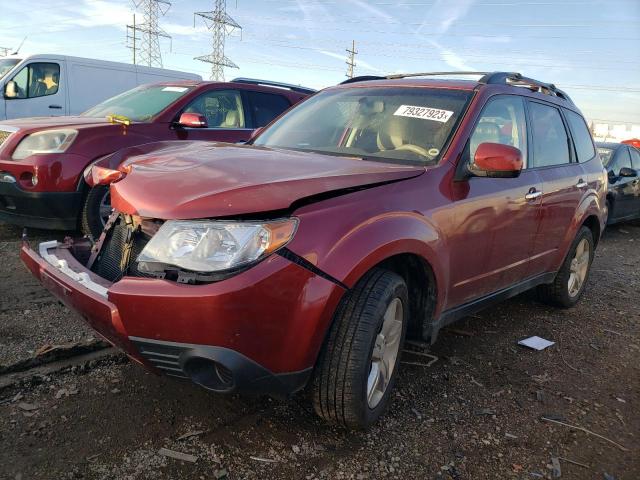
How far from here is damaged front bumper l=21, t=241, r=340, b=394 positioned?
1979 mm

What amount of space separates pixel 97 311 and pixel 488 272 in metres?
2.23

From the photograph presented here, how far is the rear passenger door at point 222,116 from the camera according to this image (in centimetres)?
600

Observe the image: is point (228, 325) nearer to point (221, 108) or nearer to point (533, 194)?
point (533, 194)

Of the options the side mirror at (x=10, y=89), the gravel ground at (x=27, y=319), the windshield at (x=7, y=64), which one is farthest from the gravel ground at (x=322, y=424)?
the windshield at (x=7, y=64)

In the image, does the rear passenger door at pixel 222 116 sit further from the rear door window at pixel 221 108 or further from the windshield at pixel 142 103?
the windshield at pixel 142 103

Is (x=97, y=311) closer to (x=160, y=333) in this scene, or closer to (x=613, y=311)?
(x=160, y=333)

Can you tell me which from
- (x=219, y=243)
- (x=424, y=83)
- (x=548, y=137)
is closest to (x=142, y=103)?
(x=424, y=83)

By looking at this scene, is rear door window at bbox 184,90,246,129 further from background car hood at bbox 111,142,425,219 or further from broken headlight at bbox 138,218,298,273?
broken headlight at bbox 138,218,298,273

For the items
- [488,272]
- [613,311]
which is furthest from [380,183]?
[613,311]

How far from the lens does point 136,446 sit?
7.75ft

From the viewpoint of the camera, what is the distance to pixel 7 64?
1075cm

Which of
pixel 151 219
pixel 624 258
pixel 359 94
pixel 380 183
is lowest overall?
pixel 624 258

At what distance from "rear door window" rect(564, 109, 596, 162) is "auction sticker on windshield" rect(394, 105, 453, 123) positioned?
1.89 m

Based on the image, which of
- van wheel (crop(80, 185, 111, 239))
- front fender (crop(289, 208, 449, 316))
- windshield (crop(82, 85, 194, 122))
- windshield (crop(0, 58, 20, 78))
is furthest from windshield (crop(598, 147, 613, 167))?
windshield (crop(0, 58, 20, 78))
